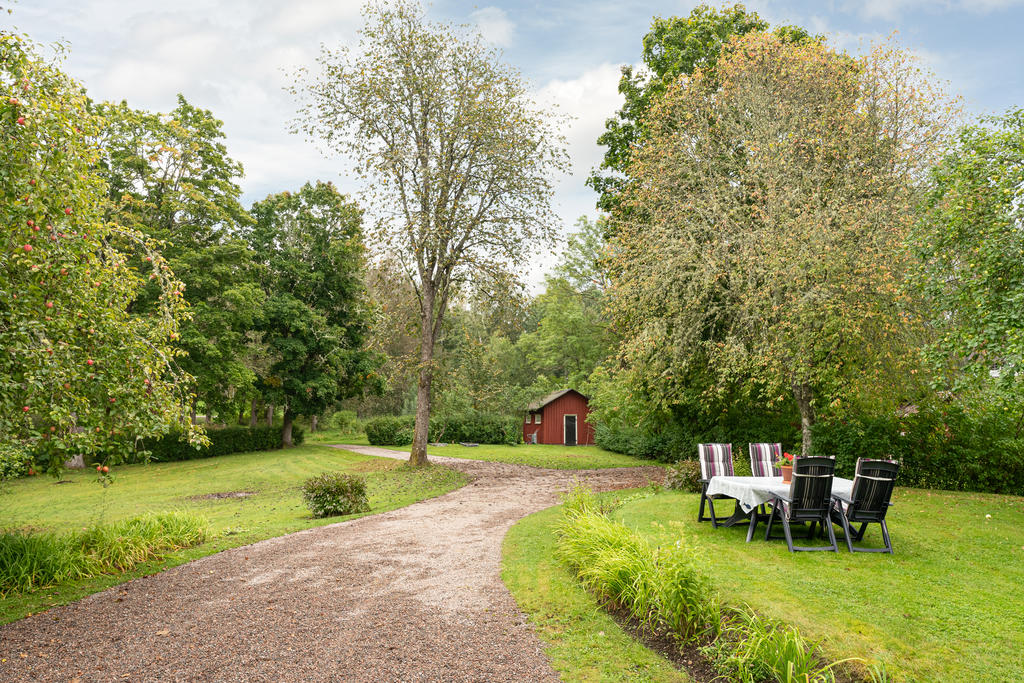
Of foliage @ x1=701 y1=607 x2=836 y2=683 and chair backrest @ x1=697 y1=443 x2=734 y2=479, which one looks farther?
chair backrest @ x1=697 y1=443 x2=734 y2=479

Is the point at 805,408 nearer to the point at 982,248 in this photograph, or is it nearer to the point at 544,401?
the point at 982,248

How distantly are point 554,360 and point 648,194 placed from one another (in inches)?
998

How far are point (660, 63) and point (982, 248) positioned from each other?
647 inches

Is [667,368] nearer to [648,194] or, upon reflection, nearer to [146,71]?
[648,194]

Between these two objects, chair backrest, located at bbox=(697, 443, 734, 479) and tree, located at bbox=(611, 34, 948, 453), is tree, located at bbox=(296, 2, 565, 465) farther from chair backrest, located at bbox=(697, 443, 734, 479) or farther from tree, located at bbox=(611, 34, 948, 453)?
chair backrest, located at bbox=(697, 443, 734, 479)

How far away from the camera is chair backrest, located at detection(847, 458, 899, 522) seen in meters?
7.17

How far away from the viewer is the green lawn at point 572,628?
4.41 m

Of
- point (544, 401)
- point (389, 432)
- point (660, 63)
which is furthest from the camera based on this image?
point (544, 401)

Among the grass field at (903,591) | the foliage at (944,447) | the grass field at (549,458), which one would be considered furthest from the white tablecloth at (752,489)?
the grass field at (549,458)

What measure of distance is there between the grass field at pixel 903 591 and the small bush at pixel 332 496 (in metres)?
4.02

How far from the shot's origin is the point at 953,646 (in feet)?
14.4

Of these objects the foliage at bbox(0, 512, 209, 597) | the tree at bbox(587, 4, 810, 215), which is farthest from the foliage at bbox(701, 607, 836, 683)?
the tree at bbox(587, 4, 810, 215)

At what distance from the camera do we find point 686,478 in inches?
507

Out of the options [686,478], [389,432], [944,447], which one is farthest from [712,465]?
[389,432]
